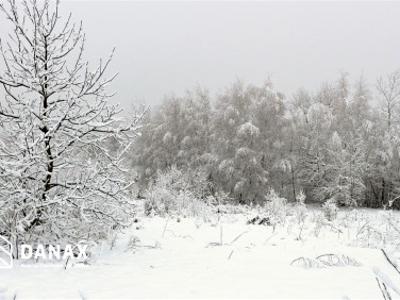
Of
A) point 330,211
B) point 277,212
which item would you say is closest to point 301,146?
point 330,211

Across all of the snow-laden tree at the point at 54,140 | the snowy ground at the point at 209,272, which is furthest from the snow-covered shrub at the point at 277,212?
the snow-laden tree at the point at 54,140

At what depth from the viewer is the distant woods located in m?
28.0

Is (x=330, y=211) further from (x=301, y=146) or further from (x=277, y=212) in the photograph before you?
(x=301, y=146)

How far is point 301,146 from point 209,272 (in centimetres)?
2680

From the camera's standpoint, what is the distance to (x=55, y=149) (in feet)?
19.9

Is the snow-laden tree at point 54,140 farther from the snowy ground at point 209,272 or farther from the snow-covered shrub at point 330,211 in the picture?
the snow-covered shrub at point 330,211

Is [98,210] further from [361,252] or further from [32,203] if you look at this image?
[361,252]

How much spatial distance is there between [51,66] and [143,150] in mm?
29833

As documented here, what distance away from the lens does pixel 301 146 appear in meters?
30.6

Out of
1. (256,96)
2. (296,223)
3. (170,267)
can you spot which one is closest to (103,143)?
(170,267)

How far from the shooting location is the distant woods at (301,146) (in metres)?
28.0

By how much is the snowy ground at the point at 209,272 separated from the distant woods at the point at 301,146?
793 inches

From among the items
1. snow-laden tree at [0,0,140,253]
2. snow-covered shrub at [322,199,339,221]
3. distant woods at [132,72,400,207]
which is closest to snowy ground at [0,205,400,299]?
snow-laden tree at [0,0,140,253]

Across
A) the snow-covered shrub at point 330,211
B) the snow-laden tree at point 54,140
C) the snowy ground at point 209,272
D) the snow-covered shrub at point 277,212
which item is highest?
the snow-laden tree at point 54,140
